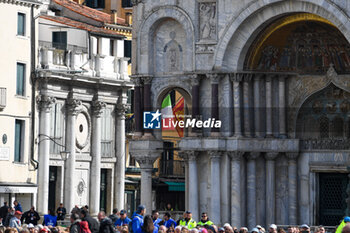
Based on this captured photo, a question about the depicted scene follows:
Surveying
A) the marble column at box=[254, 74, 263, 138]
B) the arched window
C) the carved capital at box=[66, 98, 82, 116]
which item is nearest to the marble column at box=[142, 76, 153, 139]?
the marble column at box=[254, 74, 263, 138]

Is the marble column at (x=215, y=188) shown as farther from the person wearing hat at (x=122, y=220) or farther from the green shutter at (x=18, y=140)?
the green shutter at (x=18, y=140)

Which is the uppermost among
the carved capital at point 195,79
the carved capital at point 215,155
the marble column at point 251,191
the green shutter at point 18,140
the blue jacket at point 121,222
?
the carved capital at point 195,79

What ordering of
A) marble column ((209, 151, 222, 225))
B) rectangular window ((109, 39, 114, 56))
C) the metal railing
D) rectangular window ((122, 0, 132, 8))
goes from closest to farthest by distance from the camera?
marble column ((209, 151, 222, 225)) → rectangular window ((109, 39, 114, 56)) → the metal railing → rectangular window ((122, 0, 132, 8))

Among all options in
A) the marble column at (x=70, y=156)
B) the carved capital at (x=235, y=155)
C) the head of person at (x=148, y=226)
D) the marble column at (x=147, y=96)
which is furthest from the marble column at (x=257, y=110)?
the head of person at (x=148, y=226)

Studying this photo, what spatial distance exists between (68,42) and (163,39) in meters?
17.9

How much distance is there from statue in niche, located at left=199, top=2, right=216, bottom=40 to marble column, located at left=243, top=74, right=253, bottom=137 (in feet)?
7.01

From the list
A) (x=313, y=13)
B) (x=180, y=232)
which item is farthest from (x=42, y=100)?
(x=180, y=232)

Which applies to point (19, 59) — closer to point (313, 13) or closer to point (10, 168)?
point (10, 168)

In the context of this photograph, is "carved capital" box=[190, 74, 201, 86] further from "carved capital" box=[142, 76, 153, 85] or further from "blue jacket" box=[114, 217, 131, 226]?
"blue jacket" box=[114, 217, 131, 226]

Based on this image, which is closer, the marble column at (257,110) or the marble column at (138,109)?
the marble column at (257,110)

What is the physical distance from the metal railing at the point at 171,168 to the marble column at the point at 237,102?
28979mm

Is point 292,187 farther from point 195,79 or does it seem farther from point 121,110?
point 121,110

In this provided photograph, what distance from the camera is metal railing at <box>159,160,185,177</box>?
85000mm

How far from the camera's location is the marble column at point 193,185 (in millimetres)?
56469
